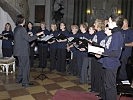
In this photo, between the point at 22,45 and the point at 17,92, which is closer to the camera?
the point at 17,92

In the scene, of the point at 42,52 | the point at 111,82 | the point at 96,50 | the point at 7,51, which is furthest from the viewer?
the point at 7,51

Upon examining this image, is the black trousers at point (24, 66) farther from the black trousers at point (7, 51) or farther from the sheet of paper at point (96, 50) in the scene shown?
the black trousers at point (7, 51)

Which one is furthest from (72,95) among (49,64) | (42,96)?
(49,64)

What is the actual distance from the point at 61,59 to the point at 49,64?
146 cm

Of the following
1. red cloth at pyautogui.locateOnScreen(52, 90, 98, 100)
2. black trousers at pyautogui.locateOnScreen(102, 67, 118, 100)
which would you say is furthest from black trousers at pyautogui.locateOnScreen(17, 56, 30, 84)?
black trousers at pyautogui.locateOnScreen(102, 67, 118, 100)

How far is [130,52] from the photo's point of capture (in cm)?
705

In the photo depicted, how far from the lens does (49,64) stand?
31.4 ft

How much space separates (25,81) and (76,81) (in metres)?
1.57

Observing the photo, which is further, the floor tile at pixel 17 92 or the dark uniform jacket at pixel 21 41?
the dark uniform jacket at pixel 21 41

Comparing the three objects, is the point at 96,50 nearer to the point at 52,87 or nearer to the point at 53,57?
the point at 52,87

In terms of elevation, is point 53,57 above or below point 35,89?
above

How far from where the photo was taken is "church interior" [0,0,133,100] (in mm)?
5840

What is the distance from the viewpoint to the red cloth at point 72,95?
5.53 m

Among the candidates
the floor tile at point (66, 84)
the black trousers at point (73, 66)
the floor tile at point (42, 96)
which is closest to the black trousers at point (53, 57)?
the black trousers at point (73, 66)
